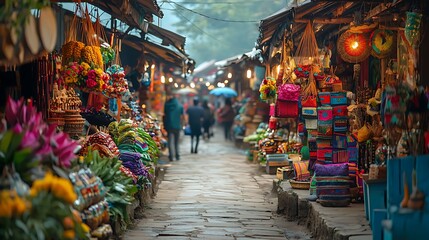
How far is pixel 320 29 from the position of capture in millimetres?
17484

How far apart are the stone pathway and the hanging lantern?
9.89ft

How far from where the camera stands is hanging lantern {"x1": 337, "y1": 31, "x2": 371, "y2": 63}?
1376 cm

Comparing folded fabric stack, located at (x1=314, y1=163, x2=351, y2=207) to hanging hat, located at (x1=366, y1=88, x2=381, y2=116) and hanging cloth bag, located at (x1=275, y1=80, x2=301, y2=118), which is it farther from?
hanging cloth bag, located at (x1=275, y1=80, x2=301, y2=118)

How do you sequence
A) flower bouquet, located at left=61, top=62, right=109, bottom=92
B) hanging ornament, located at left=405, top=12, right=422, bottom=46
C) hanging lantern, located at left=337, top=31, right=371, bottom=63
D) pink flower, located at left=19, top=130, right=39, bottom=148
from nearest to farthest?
pink flower, located at left=19, top=130, right=39, bottom=148 → hanging ornament, located at left=405, top=12, right=422, bottom=46 → flower bouquet, located at left=61, top=62, right=109, bottom=92 → hanging lantern, located at left=337, top=31, right=371, bottom=63

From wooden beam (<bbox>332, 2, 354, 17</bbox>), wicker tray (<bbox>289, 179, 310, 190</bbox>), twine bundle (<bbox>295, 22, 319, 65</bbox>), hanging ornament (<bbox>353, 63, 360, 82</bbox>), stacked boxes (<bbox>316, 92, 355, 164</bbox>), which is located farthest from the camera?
twine bundle (<bbox>295, 22, 319, 65</bbox>)

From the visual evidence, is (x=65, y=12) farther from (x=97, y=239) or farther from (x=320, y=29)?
(x=97, y=239)

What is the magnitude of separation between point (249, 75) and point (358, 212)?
18.2m

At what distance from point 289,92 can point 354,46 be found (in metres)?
2.53

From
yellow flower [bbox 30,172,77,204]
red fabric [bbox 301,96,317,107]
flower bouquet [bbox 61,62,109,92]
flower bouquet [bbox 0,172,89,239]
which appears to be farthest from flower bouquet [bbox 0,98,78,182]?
red fabric [bbox 301,96,317,107]

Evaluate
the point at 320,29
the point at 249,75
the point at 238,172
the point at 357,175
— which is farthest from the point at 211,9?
the point at 357,175

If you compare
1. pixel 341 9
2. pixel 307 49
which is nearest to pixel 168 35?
pixel 307 49

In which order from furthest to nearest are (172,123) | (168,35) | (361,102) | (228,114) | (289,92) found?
(228,114), (172,123), (168,35), (289,92), (361,102)

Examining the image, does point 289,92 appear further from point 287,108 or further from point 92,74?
point 92,74

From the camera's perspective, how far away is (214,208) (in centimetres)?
1542
